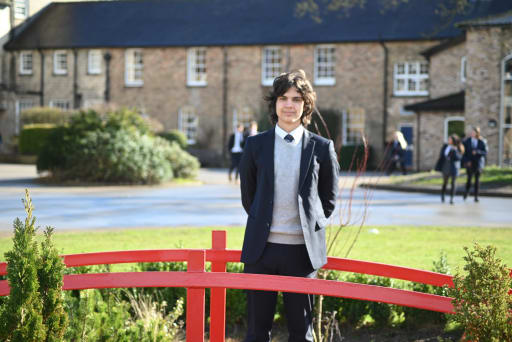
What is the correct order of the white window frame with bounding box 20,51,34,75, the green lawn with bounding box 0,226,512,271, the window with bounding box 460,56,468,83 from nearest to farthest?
the green lawn with bounding box 0,226,512,271 → the window with bounding box 460,56,468,83 → the white window frame with bounding box 20,51,34,75

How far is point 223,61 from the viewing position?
39.5 meters

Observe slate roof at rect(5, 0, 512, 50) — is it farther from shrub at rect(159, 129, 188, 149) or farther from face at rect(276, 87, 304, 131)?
face at rect(276, 87, 304, 131)

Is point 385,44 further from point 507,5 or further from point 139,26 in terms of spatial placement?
point 139,26

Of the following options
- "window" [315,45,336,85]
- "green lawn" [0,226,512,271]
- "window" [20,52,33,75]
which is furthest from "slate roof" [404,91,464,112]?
"window" [20,52,33,75]

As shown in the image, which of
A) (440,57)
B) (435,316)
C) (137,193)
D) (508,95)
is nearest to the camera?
(435,316)

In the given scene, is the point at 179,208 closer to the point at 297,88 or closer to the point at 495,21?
the point at 297,88

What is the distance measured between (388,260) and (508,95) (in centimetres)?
2165

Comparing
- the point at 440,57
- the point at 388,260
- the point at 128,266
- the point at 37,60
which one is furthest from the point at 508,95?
the point at 37,60

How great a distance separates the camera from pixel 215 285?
3.75 metres

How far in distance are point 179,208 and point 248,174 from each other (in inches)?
470

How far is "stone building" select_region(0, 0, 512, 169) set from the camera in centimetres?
3641

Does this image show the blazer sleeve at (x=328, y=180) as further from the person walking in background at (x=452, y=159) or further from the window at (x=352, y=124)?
the window at (x=352, y=124)

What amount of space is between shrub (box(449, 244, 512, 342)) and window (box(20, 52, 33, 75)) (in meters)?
43.6

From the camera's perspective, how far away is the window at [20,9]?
45812 mm
